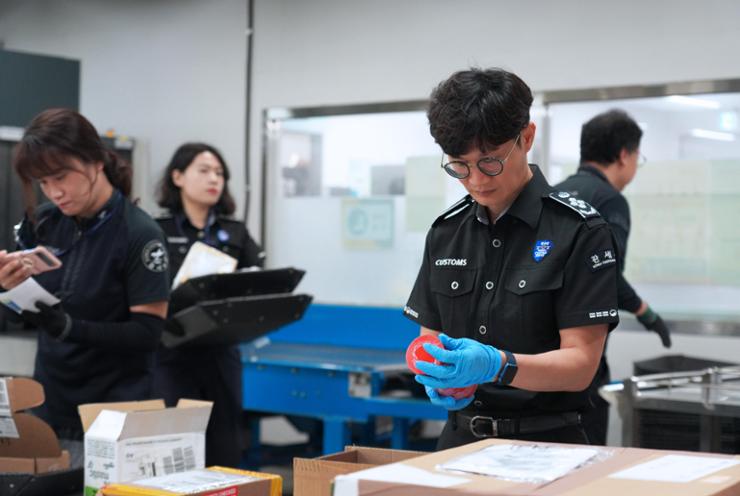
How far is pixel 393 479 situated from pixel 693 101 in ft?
12.0

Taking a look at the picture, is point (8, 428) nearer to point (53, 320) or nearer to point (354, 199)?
point (53, 320)

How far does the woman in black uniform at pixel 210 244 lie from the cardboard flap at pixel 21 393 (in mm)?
1436

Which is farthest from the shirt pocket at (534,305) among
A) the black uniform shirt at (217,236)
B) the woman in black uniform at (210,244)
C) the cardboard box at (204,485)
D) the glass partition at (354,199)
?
the glass partition at (354,199)

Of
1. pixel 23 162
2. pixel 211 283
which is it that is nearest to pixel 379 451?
pixel 23 162

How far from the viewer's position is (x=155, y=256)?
250cm

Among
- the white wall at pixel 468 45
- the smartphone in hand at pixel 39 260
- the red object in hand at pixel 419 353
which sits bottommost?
the red object in hand at pixel 419 353

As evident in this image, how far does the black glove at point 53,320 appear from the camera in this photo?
234 cm

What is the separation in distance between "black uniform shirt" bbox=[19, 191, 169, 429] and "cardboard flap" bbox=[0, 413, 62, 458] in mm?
305

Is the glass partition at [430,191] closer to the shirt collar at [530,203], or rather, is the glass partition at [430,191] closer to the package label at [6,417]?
the shirt collar at [530,203]

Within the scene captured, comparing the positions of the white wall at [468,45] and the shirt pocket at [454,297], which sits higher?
the white wall at [468,45]

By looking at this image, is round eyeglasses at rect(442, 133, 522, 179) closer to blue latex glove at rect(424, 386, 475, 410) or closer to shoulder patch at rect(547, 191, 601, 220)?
shoulder patch at rect(547, 191, 601, 220)

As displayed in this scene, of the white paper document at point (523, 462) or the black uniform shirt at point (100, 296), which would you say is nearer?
the white paper document at point (523, 462)

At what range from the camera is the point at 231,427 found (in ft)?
12.3

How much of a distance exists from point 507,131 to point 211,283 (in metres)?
1.89
